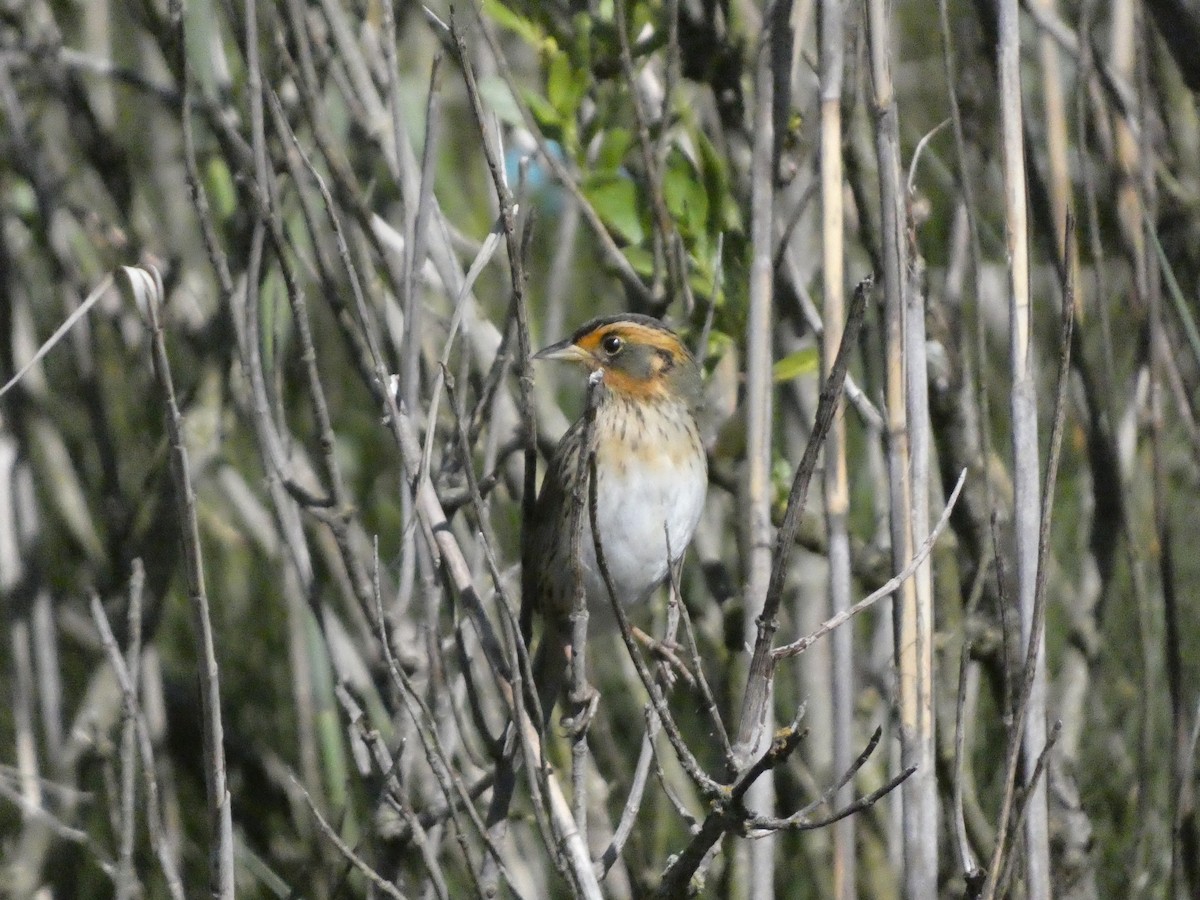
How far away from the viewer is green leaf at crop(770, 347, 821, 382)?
2.96 m

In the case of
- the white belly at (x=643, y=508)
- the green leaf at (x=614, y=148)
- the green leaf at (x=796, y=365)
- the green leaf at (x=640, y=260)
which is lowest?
the white belly at (x=643, y=508)

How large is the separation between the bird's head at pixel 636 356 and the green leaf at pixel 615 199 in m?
0.23

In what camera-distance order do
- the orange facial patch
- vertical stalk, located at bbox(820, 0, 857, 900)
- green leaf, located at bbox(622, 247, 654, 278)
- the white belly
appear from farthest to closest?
the white belly < the orange facial patch < green leaf, located at bbox(622, 247, 654, 278) < vertical stalk, located at bbox(820, 0, 857, 900)

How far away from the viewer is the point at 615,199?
117 inches

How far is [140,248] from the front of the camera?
145 inches

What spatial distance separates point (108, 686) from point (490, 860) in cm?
180

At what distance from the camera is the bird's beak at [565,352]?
3133mm

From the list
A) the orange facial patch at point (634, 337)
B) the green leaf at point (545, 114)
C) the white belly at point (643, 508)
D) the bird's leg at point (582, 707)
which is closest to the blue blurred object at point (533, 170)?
the green leaf at point (545, 114)

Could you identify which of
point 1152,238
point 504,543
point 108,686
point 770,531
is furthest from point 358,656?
point 1152,238

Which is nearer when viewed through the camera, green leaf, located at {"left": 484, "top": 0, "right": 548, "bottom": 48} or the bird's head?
green leaf, located at {"left": 484, "top": 0, "right": 548, "bottom": 48}

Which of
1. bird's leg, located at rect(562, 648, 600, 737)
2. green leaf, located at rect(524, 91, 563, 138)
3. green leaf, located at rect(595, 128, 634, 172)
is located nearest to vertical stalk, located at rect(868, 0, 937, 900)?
bird's leg, located at rect(562, 648, 600, 737)

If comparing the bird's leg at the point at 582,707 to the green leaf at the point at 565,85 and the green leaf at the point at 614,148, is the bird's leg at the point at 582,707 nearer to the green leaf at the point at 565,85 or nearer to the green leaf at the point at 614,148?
the green leaf at the point at 614,148

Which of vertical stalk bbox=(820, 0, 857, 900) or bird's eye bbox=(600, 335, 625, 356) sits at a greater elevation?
bird's eye bbox=(600, 335, 625, 356)

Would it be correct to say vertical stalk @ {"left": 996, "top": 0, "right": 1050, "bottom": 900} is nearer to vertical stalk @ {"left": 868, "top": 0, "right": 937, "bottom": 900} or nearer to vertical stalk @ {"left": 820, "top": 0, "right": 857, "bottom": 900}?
vertical stalk @ {"left": 868, "top": 0, "right": 937, "bottom": 900}
